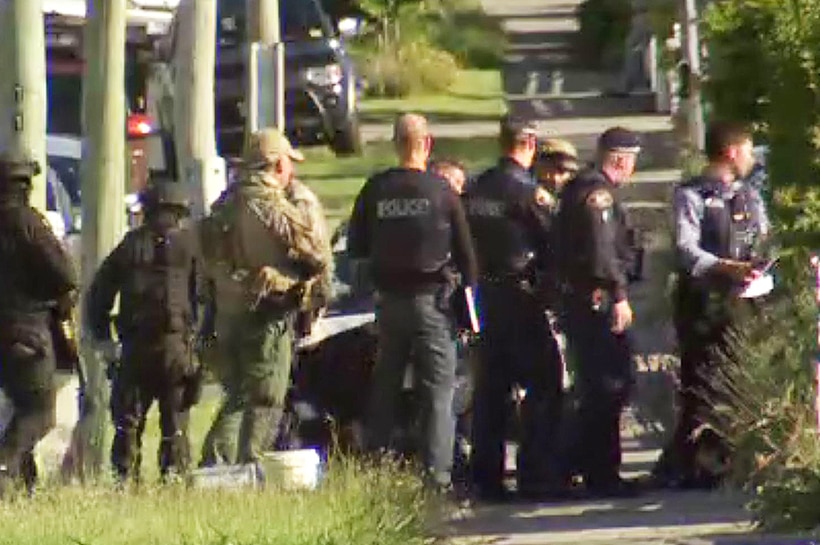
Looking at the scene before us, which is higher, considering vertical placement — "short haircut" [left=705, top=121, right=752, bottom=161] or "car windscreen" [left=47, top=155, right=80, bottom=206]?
"short haircut" [left=705, top=121, right=752, bottom=161]

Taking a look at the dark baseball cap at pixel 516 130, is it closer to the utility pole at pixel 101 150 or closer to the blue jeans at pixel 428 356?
the blue jeans at pixel 428 356

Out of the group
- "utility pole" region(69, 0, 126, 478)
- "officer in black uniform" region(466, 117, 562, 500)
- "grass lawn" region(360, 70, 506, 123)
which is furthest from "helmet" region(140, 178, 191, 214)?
"grass lawn" region(360, 70, 506, 123)

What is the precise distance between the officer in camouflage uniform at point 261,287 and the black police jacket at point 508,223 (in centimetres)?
101

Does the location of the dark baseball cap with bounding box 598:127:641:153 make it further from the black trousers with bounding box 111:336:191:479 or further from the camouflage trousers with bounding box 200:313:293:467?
the black trousers with bounding box 111:336:191:479

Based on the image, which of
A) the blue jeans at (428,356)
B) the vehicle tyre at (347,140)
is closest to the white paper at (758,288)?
the blue jeans at (428,356)

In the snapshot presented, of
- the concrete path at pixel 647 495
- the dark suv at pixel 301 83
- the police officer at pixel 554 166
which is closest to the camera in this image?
the concrete path at pixel 647 495

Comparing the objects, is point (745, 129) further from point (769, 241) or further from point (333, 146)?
point (333, 146)

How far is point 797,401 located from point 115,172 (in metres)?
5.08

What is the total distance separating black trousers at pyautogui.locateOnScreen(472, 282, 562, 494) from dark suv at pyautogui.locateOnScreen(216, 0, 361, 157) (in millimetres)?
14943

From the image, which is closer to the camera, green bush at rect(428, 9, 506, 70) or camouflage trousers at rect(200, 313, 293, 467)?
camouflage trousers at rect(200, 313, 293, 467)

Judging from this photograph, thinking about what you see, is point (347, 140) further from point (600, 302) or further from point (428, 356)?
point (428, 356)

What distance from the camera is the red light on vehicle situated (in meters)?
25.3

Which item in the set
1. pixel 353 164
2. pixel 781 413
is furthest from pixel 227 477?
pixel 353 164

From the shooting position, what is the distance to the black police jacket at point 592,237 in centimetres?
1217
